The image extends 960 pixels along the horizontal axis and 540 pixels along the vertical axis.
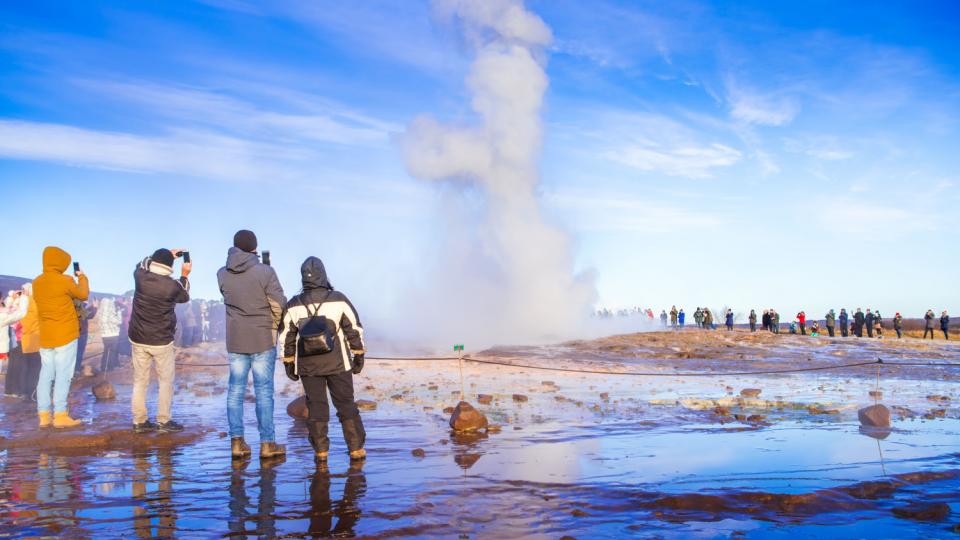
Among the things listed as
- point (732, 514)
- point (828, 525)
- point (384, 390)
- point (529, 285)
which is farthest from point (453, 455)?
point (529, 285)

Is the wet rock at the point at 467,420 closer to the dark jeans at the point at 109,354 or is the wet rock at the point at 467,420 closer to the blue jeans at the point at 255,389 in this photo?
the blue jeans at the point at 255,389

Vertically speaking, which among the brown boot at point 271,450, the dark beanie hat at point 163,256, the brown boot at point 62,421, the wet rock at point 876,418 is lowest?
the wet rock at point 876,418

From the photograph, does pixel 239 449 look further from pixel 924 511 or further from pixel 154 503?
pixel 924 511

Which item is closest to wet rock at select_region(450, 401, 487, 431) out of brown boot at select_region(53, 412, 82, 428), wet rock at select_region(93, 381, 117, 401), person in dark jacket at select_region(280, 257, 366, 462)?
person in dark jacket at select_region(280, 257, 366, 462)

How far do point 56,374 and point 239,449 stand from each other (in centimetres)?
400

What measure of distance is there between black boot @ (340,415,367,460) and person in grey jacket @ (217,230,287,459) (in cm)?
90

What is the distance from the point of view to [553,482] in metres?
6.40

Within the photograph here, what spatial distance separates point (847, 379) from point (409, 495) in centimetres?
1767

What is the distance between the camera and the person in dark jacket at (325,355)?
7.50m

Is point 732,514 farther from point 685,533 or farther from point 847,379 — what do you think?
point 847,379

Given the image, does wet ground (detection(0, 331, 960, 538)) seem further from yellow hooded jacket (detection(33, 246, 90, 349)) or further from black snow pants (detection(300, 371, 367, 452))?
yellow hooded jacket (detection(33, 246, 90, 349))

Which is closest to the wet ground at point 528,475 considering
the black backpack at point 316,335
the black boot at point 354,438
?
the black boot at point 354,438

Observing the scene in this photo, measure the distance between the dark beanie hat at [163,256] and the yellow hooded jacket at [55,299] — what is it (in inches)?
58.8

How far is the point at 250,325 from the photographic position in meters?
8.00
